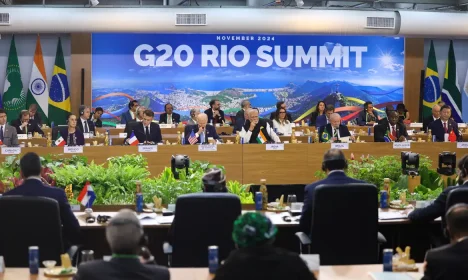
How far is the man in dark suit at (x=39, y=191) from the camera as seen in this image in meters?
5.14

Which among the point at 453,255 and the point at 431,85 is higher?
the point at 431,85

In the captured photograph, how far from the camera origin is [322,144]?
1112 cm

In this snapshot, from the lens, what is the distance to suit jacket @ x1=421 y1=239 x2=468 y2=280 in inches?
142

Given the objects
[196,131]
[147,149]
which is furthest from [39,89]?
[147,149]

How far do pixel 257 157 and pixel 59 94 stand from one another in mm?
7461

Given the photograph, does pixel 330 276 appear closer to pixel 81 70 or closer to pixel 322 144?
pixel 322 144

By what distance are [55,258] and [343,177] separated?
2.06 metres

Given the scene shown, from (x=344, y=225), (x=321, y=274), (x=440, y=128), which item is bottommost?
(x=321, y=274)

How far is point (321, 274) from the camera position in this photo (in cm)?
436

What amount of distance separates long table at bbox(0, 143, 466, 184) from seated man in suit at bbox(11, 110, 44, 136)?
3.15 metres

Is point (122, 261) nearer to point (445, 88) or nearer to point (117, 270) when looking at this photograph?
point (117, 270)

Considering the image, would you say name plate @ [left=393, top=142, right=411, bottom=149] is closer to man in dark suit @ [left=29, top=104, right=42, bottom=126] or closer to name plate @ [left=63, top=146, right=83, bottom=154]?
name plate @ [left=63, top=146, right=83, bottom=154]

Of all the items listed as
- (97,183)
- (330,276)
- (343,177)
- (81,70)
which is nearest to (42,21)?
(81,70)

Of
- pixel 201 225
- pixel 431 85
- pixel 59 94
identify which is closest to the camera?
pixel 201 225
